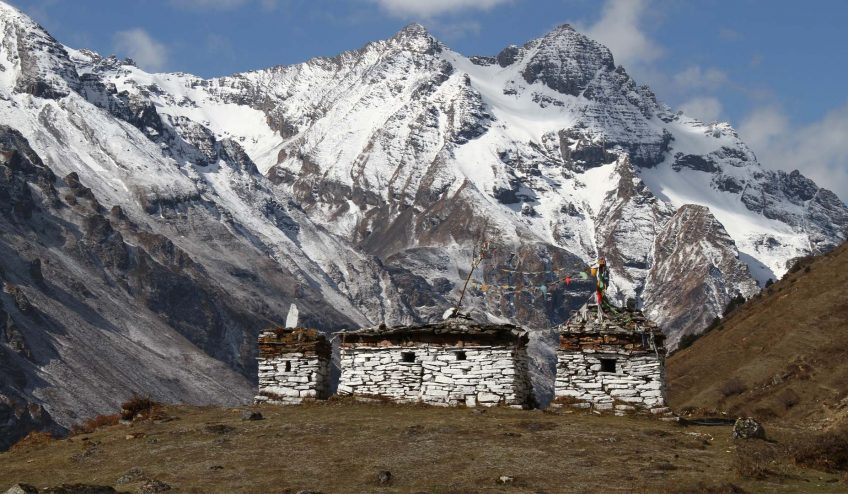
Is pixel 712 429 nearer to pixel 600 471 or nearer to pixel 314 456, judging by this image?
pixel 600 471

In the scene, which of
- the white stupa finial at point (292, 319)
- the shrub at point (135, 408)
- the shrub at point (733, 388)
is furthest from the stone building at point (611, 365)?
the shrub at point (733, 388)

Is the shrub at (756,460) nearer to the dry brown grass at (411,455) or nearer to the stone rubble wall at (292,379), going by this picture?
the dry brown grass at (411,455)

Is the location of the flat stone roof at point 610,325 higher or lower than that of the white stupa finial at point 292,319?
lower

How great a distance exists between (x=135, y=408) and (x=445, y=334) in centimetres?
1125

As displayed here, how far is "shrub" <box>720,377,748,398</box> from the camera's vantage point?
95.5 m

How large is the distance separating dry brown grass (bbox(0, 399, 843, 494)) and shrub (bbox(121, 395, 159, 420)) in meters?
1.80

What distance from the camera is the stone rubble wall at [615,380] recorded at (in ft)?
129

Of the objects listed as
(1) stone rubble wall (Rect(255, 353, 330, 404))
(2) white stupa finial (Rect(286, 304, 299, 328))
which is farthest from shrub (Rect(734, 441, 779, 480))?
(2) white stupa finial (Rect(286, 304, 299, 328))

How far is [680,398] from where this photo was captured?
354 feet

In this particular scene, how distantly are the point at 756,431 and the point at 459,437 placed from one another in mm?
9110

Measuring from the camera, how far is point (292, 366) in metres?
43.2

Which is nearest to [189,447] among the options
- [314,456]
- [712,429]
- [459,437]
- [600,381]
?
[314,456]

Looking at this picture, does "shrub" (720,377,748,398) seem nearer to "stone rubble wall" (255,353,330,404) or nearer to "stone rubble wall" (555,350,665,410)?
"stone rubble wall" (555,350,665,410)

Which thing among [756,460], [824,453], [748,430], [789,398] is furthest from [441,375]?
[789,398]
